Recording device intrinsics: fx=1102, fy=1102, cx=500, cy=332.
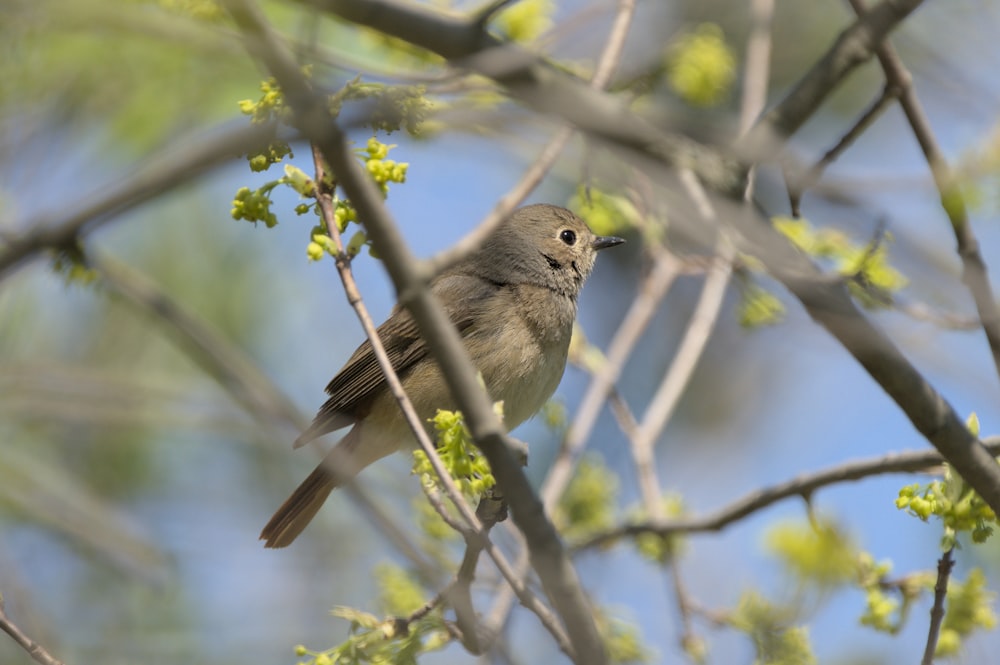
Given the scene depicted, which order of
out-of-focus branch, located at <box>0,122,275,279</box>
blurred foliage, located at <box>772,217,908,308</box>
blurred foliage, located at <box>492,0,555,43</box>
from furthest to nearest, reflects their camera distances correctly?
blurred foliage, located at <box>492,0,555,43</box>
blurred foliage, located at <box>772,217,908,308</box>
out-of-focus branch, located at <box>0,122,275,279</box>

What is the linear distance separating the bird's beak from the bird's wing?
80 cm

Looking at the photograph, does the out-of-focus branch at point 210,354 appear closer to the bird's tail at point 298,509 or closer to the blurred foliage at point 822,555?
the bird's tail at point 298,509

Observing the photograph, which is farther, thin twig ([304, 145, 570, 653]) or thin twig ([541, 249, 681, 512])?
thin twig ([541, 249, 681, 512])

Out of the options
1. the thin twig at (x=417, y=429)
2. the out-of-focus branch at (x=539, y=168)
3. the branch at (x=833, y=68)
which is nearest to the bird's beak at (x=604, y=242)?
the out-of-focus branch at (x=539, y=168)

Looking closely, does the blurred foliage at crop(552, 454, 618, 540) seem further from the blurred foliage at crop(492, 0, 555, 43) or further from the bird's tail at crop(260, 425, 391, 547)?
the blurred foliage at crop(492, 0, 555, 43)

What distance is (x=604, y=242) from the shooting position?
19.4 feet

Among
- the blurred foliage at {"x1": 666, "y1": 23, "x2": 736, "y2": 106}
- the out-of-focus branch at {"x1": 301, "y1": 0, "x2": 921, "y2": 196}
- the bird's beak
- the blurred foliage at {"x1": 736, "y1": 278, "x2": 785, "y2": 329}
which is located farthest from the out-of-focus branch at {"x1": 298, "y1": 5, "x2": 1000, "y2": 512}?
the blurred foliage at {"x1": 666, "y1": 23, "x2": 736, "y2": 106}

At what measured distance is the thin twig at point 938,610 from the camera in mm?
2787

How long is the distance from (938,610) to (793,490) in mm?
885

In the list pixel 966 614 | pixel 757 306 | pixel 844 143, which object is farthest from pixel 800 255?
pixel 757 306

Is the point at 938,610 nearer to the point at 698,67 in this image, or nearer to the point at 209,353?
the point at 209,353

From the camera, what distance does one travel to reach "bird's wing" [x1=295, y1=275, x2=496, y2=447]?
16.4ft

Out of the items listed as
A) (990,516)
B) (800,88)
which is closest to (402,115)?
(800,88)

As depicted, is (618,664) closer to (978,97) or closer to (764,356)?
(978,97)
